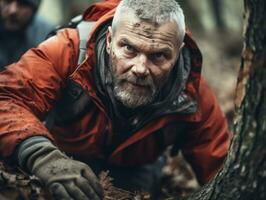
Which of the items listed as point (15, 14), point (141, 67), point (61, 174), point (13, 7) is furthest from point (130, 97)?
point (15, 14)

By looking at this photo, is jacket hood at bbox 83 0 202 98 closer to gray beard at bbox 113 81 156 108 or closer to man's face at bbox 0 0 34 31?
gray beard at bbox 113 81 156 108

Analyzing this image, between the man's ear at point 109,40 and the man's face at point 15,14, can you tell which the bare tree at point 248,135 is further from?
the man's face at point 15,14

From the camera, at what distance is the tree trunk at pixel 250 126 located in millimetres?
3643

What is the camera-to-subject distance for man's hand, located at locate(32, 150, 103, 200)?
13.3ft

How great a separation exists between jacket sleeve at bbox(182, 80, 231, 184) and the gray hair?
0.90 metres

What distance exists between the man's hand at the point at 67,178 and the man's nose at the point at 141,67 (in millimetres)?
1063

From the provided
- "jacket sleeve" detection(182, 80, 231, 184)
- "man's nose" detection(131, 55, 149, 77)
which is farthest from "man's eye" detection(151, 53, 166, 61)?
"jacket sleeve" detection(182, 80, 231, 184)

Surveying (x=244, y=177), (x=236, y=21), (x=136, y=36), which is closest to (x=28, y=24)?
(x=136, y=36)

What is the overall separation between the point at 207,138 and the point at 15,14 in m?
4.66

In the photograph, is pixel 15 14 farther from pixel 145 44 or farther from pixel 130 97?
pixel 145 44

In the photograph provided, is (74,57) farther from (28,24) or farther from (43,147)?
(28,24)

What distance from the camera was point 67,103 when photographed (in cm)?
538

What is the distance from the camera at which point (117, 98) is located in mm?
5188

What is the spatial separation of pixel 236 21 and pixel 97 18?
16881mm
